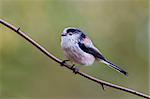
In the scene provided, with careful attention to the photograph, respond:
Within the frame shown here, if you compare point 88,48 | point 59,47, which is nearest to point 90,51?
point 88,48

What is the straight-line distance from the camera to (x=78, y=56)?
250 centimetres

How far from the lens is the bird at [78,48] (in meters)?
2.40

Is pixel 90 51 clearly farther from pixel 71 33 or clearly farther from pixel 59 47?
pixel 59 47

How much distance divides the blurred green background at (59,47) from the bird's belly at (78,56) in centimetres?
159

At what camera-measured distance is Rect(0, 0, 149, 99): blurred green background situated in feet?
14.0

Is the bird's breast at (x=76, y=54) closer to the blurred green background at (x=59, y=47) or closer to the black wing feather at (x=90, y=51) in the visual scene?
the black wing feather at (x=90, y=51)

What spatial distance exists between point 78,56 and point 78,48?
0.06 meters

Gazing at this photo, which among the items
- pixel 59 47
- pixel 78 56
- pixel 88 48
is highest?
pixel 59 47

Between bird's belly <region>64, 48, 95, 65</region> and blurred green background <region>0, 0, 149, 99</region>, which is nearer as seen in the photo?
bird's belly <region>64, 48, 95, 65</region>

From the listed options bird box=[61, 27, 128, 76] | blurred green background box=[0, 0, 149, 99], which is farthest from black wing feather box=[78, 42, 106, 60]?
blurred green background box=[0, 0, 149, 99]

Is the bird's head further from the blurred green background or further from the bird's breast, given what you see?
the blurred green background

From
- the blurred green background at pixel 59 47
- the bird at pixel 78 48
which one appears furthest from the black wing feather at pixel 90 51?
the blurred green background at pixel 59 47

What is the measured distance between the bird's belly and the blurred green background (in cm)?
159

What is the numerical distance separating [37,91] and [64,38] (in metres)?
2.33
